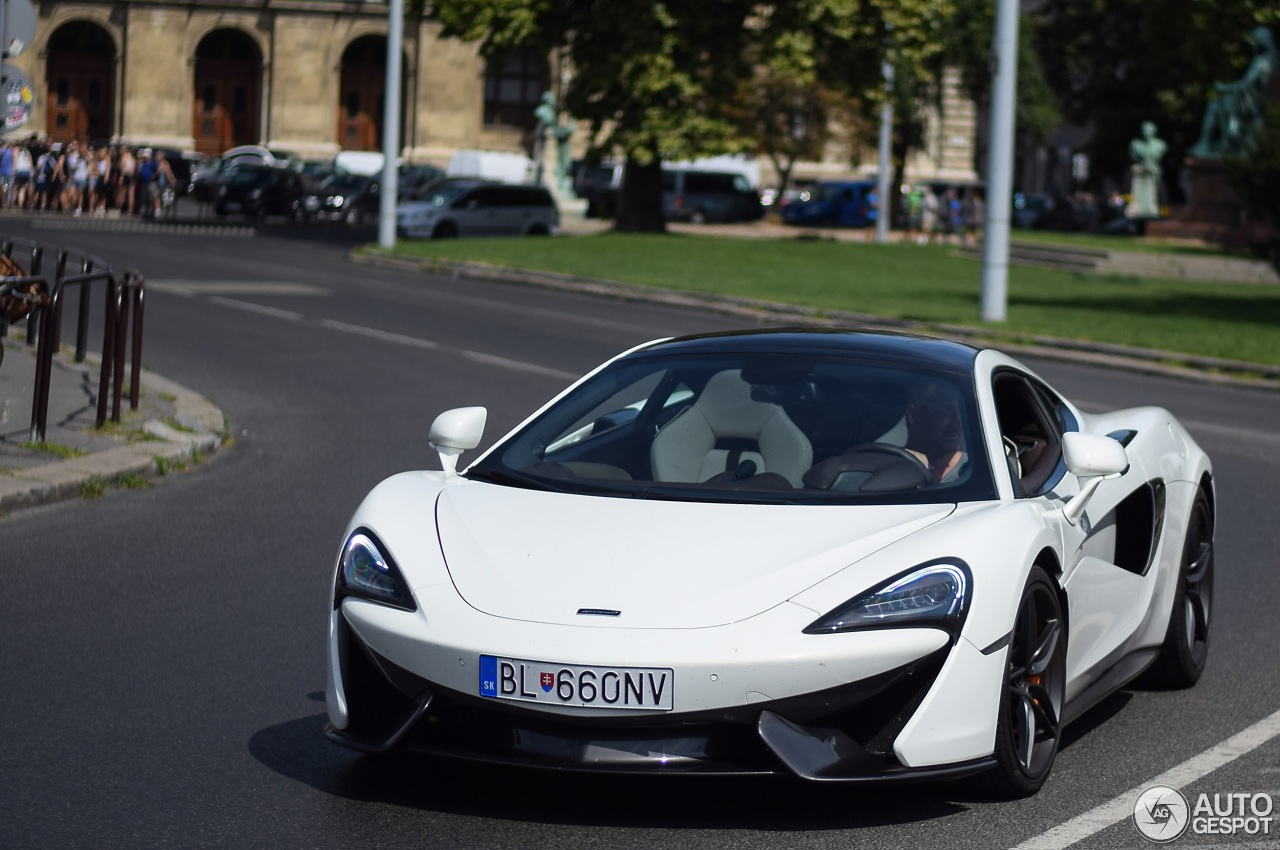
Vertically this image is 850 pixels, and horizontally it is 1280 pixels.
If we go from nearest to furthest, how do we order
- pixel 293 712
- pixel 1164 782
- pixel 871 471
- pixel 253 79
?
pixel 1164 782 < pixel 871 471 < pixel 293 712 < pixel 253 79

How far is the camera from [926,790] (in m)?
5.19

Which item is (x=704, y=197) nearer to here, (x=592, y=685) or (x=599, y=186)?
(x=599, y=186)

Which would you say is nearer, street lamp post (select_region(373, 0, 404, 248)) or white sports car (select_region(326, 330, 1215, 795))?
white sports car (select_region(326, 330, 1215, 795))

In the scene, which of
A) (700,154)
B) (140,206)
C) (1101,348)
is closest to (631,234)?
(700,154)

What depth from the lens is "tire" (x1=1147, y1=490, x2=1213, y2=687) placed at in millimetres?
6602

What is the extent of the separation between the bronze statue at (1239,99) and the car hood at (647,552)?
161ft

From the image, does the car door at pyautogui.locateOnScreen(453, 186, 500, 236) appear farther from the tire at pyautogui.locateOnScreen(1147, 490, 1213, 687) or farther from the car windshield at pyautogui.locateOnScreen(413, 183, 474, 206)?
the tire at pyautogui.locateOnScreen(1147, 490, 1213, 687)

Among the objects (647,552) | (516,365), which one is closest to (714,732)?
(647,552)

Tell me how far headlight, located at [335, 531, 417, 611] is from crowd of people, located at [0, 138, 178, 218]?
43.6m

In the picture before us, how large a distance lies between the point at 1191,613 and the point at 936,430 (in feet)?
5.29

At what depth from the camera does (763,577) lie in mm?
4797

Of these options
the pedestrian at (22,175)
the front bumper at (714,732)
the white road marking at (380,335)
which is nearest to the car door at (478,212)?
the pedestrian at (22,175)

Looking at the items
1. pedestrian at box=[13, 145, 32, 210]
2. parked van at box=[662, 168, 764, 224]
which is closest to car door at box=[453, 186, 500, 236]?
pedestrian at box=[13, 145, 32, 210]

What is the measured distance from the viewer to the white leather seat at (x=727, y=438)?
5.85 m
